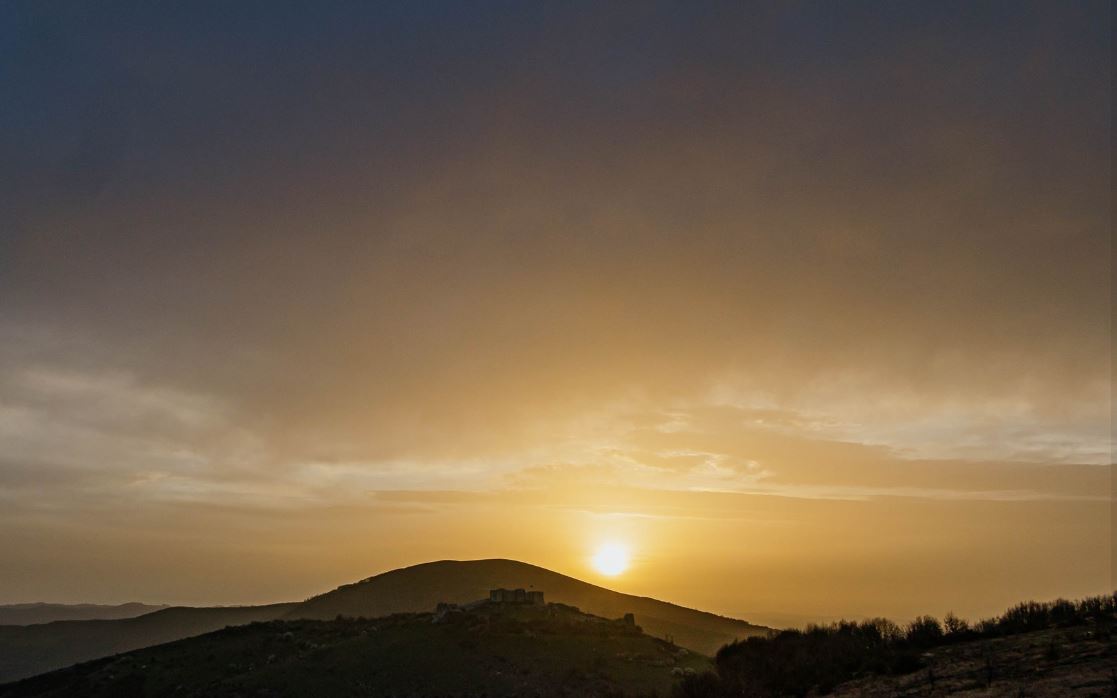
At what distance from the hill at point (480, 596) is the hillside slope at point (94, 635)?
49.2 feet

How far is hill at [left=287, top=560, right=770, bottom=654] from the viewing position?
367 ft

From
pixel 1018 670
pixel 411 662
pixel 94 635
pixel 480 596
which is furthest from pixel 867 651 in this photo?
pixel 94 635

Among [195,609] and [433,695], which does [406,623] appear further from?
[195,609]

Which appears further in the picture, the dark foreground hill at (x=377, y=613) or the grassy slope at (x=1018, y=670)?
the dark foreground hill at (x=377, y=613)

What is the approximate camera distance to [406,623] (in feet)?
177

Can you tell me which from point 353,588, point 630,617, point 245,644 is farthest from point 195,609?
point 630,617

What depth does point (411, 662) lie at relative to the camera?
4344cm

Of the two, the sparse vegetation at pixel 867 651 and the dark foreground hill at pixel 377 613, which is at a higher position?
the sparse vegetation at pixel 867 651

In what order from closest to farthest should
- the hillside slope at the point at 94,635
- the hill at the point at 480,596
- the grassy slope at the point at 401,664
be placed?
the grassy slope at the point at 401,664 < the hillside slope at the point at 94,635 < the hill at the point at 480,596

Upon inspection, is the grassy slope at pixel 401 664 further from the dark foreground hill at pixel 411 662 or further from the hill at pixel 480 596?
the hill at pixel 480 596

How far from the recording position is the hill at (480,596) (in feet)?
367

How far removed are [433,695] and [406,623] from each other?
16.3 metres

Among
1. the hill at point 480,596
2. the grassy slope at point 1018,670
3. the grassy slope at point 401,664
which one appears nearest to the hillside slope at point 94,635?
the hill at point 480,596

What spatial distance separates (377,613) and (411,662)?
76.4 meters
